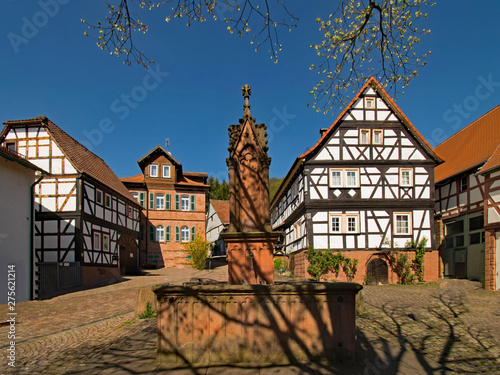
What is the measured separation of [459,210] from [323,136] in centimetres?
943

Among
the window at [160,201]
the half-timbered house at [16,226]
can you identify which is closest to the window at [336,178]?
the half-timbered house at [16,226]

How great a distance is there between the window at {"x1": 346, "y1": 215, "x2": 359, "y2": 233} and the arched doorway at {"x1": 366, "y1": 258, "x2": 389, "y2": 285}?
213 centimetres

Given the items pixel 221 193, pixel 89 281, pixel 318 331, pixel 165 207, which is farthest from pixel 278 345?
pixel 221 193

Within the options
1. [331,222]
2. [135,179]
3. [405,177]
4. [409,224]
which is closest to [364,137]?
[405,177]

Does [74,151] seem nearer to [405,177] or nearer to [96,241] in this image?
[96,241]

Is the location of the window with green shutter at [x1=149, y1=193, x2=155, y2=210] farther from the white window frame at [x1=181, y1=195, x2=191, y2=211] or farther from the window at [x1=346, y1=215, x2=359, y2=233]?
the window at [x1=346, y1=215, x2=359, y2=233]

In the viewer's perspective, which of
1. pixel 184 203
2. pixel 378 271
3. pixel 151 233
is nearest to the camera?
pixel 378 271

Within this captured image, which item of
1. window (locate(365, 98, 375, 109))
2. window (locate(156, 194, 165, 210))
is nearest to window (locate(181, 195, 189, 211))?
window (locate(156, 194, 165, 210))

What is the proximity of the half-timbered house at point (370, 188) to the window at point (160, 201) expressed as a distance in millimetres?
16928

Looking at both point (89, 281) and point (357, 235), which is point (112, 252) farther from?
point (357, 235)

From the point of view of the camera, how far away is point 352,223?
22922mm

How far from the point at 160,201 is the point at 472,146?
25897 mm

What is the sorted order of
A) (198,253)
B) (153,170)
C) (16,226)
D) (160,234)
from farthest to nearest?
(153,170) < (160,234) < (198,253) < (16,226)

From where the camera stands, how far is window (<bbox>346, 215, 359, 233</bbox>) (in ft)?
74.9
